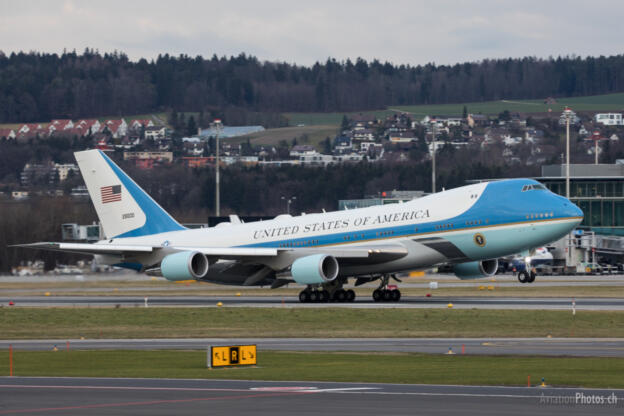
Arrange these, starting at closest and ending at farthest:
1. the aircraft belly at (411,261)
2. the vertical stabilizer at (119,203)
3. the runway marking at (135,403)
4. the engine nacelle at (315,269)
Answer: the runway marking at (135,403) → the engine nacelle at (315,269) → the aircraft belly at (411,261) → the vertical stabilizer at (119,203)

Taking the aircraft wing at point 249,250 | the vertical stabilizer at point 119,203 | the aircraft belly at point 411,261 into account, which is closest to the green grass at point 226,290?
the aircraft wing at point 249,250

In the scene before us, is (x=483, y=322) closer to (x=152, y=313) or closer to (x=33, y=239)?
(x=152, y=313)

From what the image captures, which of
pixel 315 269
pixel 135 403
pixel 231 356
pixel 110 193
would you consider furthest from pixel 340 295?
pixel 135 403

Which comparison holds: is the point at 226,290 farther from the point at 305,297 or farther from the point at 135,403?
the point at 135,403

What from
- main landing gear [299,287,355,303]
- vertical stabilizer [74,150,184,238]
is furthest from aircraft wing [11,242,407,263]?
vertical stabilizer [74,150,184,238]

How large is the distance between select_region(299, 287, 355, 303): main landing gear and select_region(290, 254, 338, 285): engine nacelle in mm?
1542

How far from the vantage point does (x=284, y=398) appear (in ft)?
76.3

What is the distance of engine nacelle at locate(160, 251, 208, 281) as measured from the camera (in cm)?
5597

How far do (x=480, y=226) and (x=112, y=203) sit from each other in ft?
71.7

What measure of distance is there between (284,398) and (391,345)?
14.0 meters

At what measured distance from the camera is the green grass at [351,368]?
2664 cm

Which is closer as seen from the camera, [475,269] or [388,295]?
[388,295]

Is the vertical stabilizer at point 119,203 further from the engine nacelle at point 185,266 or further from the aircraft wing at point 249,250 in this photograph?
the engine nacelle at point 185,266

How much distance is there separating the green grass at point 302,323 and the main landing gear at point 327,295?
16.2ft
